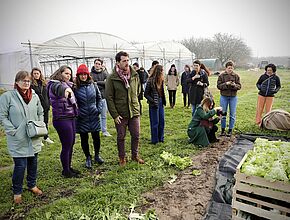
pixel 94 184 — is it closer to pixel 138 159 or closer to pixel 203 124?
pixel 138 159

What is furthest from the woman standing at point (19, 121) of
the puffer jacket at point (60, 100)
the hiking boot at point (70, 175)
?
the hiking boot at point (70, 175)

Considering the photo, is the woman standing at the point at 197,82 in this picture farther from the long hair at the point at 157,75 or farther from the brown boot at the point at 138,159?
the brown boot at the point at 138,159

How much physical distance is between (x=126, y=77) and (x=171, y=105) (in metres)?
6.08

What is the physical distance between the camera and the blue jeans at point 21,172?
3076 millimetres

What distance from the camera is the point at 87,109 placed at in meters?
3.96

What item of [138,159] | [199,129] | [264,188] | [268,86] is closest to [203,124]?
[199,129]

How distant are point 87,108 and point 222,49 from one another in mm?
48273

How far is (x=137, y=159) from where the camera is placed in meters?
4.31

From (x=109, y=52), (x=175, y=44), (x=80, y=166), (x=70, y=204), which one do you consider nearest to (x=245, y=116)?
(x=80, y=166)

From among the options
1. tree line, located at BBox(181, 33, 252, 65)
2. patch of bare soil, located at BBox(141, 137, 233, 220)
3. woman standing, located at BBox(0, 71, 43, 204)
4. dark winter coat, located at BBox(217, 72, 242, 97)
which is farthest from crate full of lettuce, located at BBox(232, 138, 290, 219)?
tree line, located at BBox(181, 33, 252, 65)

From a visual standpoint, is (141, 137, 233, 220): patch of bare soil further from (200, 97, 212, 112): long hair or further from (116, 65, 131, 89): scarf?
(116, 65, 131, 89): scarf

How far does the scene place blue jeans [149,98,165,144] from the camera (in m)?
5.20

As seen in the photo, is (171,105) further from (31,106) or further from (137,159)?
(31,106)

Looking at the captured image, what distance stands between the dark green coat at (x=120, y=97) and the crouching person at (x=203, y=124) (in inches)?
67.8
